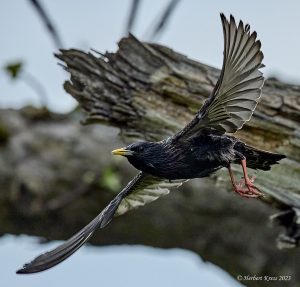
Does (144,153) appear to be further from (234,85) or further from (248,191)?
(234,85)

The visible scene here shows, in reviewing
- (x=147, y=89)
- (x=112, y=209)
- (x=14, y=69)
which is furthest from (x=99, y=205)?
(x=112, y=209)

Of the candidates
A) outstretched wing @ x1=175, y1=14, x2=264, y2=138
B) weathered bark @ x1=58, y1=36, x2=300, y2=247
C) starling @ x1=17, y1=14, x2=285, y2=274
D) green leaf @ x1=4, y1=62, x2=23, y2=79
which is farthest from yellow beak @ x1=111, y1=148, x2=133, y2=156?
green leaf @ x1=4, y1=62, x2=23, y2=79

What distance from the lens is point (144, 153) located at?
6.13 m

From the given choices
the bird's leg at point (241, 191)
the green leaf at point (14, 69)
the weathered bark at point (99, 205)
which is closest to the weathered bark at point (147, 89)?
the bird's leg at point (241, 191)

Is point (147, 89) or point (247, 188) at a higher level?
point (147, 89)

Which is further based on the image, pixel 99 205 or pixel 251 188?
pixel 99 205

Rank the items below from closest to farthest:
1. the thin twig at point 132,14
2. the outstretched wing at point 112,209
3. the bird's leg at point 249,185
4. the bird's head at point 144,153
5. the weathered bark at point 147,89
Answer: the outstretched wing at point 112,209 → the bird's leg at point 249,185 → the bird's head at point 144,153 → the weathered bark at point 147,89 → the thin twig at point 132,14

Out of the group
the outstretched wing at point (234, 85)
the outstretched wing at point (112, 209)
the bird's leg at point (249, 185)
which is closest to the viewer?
the outstretched wing at point (234, 85)

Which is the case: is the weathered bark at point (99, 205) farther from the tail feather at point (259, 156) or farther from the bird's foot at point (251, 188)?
the bird's foot at point (251, 188)

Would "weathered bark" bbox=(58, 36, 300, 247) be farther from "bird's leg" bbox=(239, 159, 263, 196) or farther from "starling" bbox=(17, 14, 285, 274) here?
"bird's leg" bbox=(239, 159, 263, 196)

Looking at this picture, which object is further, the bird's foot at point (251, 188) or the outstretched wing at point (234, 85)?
the bird's foot at point (251, 188)

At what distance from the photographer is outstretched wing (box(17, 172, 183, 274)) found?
5.61 meters

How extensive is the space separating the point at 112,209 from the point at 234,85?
1067 millimetres

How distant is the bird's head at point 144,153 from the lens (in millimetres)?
6117
